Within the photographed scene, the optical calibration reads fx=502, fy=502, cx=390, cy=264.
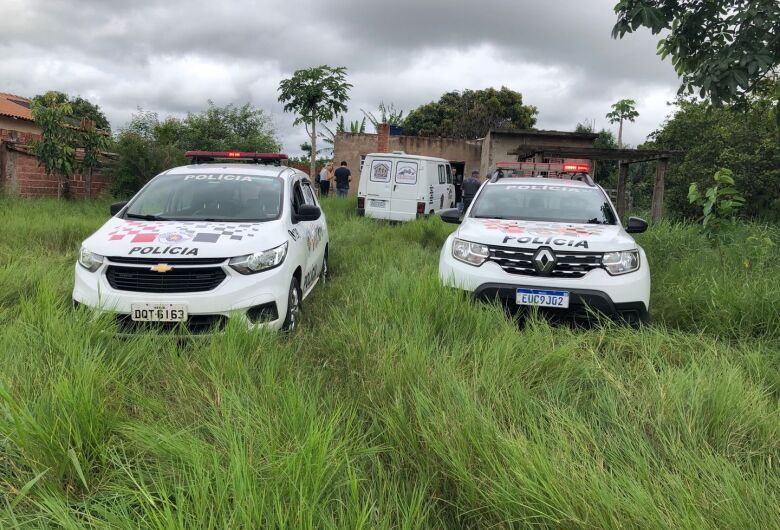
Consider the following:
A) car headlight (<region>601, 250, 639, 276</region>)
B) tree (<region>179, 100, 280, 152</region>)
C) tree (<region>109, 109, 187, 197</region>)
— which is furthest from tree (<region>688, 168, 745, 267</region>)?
tree (<region>179, 100, 280, 152</region>)

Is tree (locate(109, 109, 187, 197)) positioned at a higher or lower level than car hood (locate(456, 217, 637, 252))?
higher

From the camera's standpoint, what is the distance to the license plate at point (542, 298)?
4.29m

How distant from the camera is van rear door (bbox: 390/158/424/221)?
1329cm

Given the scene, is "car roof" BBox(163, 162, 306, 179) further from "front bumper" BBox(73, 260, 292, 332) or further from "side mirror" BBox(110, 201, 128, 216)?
"front bumper" BBox(73, 260, 292, 332)

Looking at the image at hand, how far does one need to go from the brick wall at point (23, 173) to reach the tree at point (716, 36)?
41.3 feet

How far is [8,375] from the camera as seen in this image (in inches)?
105

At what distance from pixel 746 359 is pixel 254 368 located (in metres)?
3.37

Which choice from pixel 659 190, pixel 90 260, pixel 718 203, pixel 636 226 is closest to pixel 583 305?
pixel 636 226

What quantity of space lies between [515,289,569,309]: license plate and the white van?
29.4ft

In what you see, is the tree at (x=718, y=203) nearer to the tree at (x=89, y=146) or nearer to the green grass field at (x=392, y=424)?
the green grass field at (x=392, y=424)

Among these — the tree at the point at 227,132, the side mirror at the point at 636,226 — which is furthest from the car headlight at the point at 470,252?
the tree at the point at 227,132

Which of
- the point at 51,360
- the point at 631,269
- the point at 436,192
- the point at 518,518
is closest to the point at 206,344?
the point at 51,360

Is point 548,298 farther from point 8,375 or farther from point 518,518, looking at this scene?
point 8,375

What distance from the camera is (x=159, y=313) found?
379cm
